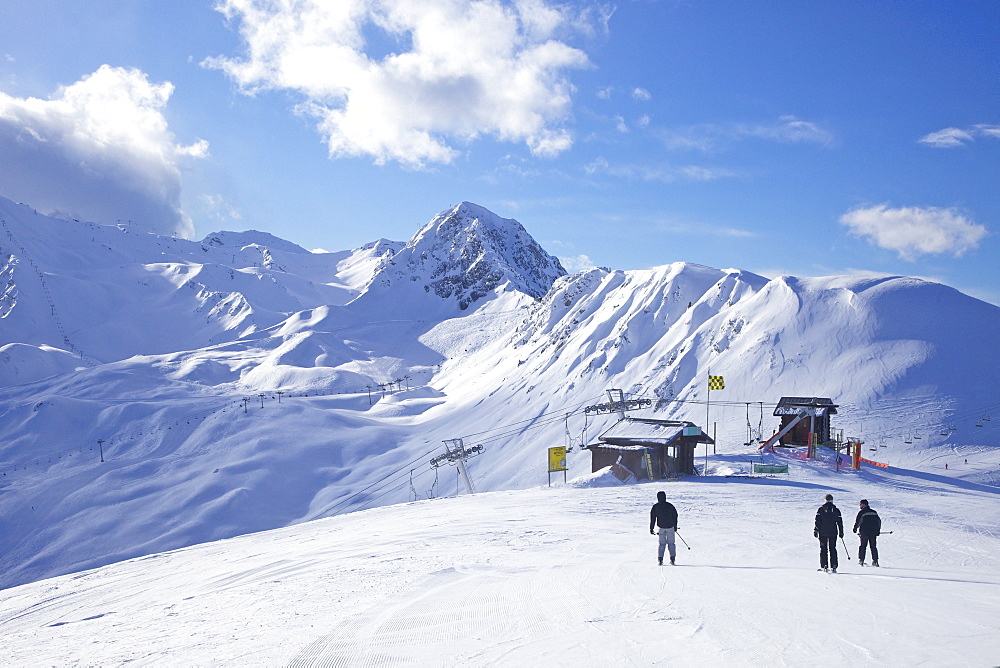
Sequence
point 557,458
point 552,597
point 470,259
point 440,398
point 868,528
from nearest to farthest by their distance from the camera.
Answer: point 552,597 < point 868,528 < point 557,458 < point 440,398 < point 470,259

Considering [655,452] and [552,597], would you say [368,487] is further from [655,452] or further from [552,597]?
[552,597]

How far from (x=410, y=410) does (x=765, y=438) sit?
4514 centimetres

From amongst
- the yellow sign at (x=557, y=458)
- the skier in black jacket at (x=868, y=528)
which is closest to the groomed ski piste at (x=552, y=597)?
the skier in black jacket at (x=868, y=528)

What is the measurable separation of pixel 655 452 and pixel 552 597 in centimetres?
2267

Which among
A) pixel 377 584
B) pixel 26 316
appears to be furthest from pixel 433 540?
pixel 26 316

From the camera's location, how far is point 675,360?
5912 centimetres

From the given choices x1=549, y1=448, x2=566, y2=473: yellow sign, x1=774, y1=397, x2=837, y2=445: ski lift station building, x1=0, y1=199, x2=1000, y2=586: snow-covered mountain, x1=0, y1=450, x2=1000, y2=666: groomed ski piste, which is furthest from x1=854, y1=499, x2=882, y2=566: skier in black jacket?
x1=0, y1=199, x2=1000, y2=586: snow-covered mountain

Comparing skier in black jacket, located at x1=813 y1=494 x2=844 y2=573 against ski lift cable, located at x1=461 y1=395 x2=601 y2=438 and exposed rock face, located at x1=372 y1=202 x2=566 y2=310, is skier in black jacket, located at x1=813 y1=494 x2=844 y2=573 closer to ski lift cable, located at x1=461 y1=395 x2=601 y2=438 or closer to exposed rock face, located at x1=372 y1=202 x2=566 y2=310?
ski lift cable, located at x1=461 y1=395 x2=601 y2=438

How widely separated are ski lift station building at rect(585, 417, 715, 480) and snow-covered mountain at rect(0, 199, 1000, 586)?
781 cm

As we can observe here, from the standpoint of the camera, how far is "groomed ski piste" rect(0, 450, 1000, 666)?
8445mm

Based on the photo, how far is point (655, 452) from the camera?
32375mm

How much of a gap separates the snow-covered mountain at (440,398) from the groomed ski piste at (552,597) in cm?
2318

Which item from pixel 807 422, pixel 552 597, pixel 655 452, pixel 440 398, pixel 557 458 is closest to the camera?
pixel 552 597

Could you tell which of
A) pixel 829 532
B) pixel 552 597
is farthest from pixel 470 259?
pixel 552 597
